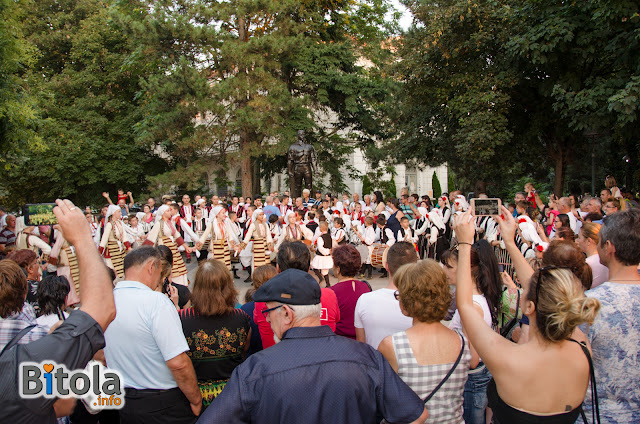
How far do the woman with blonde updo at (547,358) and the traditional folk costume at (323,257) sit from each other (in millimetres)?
7300

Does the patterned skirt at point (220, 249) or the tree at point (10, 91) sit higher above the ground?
the tree at point (10, 91)

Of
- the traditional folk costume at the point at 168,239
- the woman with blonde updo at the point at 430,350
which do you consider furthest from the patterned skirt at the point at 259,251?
the woman with blonde updo at the point at 430,350

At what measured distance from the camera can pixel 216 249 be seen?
10109mm

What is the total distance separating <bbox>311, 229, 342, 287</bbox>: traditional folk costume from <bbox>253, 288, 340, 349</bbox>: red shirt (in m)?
5.63

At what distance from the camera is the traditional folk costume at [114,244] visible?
30.6ft

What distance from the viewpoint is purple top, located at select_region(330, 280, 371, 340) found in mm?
3854

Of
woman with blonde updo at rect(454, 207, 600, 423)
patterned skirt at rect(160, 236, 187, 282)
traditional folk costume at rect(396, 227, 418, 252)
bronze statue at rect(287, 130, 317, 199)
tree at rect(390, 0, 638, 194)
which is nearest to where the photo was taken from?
woman with blonde updo at rect(454, 207, 600, 423)

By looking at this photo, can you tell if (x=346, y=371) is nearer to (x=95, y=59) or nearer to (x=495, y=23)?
(x=495, y=23)

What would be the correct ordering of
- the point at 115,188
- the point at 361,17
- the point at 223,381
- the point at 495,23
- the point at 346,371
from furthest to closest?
the point at 115,188, the point at 361,17, the point at 495,23, the point at 223,381, the point at 346,371

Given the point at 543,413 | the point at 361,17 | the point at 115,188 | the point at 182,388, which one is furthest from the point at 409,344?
the point at 115,188

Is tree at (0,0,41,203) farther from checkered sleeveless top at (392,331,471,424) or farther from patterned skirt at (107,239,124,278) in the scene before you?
checkered sleeveless top at (392,331,471,424)

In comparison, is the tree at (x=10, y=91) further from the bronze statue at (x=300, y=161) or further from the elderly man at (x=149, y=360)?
the elderly man at (x=149, y=360)

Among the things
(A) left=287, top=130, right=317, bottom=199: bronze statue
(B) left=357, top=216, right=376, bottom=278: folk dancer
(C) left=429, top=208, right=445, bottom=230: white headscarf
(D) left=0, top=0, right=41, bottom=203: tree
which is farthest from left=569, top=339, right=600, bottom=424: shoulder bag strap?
(A) left=287, top=130, right=317, bottom=199: bronze statue

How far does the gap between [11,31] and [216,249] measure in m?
7.65
